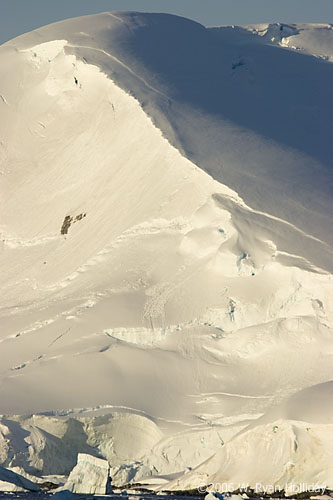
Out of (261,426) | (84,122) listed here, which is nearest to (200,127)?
(84,122)

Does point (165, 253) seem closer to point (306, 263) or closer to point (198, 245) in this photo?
point (198, 245)

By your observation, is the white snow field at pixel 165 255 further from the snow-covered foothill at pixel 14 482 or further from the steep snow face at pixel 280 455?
the snow-covered foothill at pixel 14 482

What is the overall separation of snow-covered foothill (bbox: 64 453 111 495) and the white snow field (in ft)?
11.2

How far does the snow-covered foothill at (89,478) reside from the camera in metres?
42.3

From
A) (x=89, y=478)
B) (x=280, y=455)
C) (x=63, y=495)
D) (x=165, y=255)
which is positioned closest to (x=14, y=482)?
(x=89, y=478)

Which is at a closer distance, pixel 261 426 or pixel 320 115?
pixel 261 426

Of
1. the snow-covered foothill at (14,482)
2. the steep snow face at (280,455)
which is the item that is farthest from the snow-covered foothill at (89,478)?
the steep snow face at (280,455)

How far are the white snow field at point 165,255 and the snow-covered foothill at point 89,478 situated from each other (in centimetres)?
343

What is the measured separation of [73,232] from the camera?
214 ft

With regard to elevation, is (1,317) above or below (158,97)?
below

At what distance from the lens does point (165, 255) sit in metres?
58.8

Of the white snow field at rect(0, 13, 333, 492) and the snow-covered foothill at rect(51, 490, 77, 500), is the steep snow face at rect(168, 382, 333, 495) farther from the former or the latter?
the snow-covered foothill at rect(51, 490, 77, 500)

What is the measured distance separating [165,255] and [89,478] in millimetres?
17898

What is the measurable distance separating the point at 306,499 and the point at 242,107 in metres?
32.0
